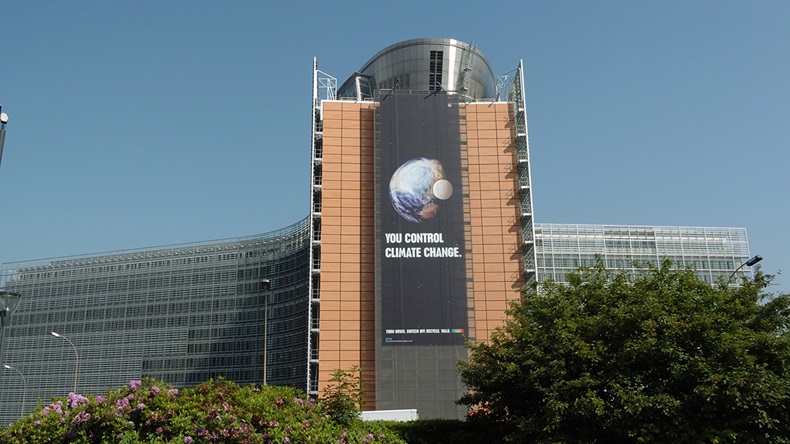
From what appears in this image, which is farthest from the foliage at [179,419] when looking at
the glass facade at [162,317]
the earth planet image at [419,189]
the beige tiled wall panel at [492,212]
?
the glass facade at [162,317]

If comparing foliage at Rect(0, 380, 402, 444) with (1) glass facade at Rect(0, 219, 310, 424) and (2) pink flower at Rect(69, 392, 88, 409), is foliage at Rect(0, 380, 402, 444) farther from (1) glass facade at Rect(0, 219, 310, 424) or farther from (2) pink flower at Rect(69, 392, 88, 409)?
(1) glass facade at Rect(0, 219, 310, 424)

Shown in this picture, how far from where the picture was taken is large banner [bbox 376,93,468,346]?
62.1 meters

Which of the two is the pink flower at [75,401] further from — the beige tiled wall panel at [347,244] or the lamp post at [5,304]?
the beige tiled wall panel at [347,244]

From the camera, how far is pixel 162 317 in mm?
100312

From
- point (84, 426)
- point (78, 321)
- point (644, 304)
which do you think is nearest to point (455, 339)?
point (644, 304)

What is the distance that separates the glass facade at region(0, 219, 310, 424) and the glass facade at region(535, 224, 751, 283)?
121ft

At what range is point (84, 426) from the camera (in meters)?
23.5

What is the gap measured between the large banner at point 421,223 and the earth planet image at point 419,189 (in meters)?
0.09

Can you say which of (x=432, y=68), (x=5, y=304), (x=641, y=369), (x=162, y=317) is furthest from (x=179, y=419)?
(x=162, y=317)

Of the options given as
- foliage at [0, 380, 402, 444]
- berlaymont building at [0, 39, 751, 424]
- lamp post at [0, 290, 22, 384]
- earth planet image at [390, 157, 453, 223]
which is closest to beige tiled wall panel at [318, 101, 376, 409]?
berlaymont building at [0, 39, 751, 424]

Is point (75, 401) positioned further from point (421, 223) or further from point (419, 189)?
point (419, 189)

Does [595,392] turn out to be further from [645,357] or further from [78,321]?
[78,321]

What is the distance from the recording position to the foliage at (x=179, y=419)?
22328 mm

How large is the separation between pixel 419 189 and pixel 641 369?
133 feet
